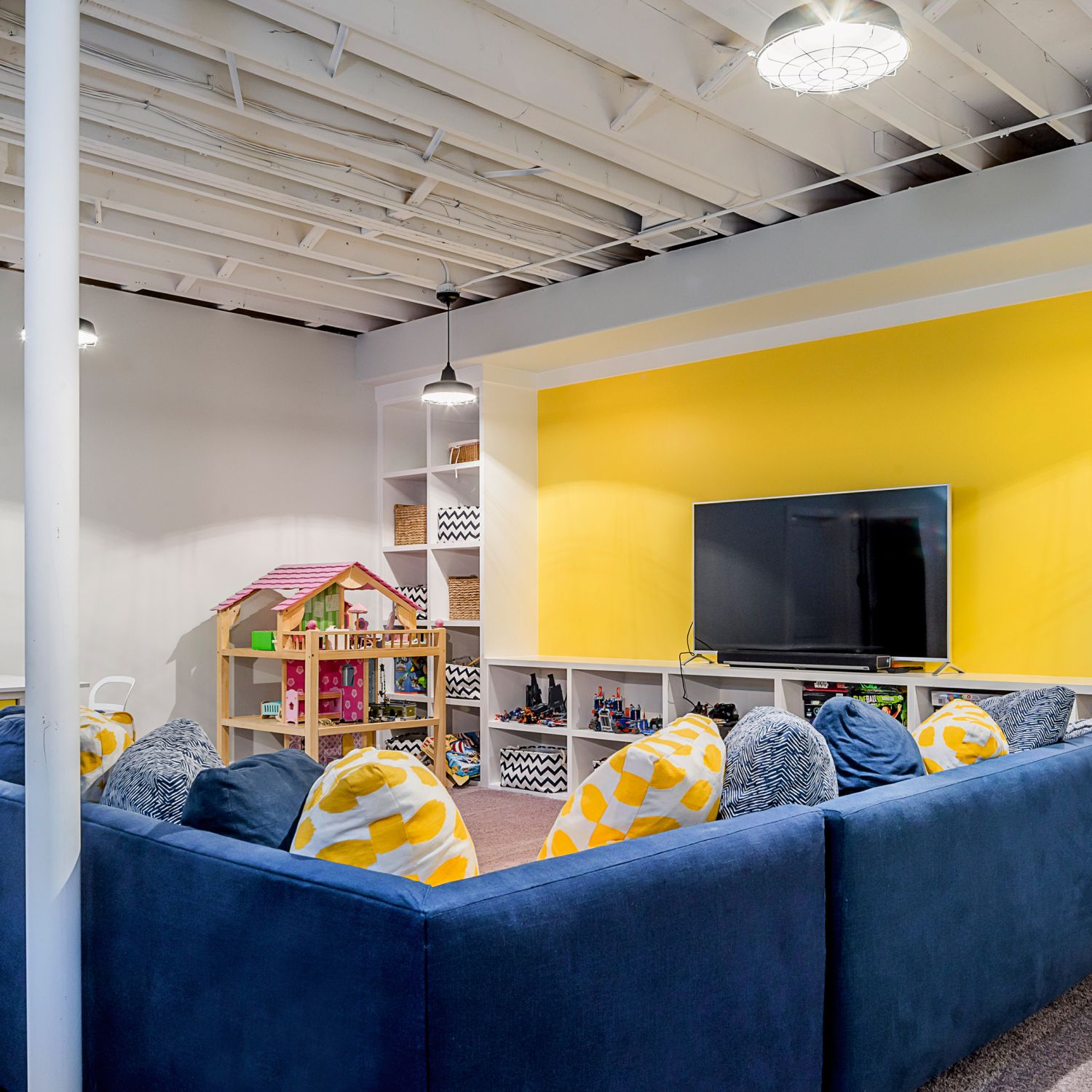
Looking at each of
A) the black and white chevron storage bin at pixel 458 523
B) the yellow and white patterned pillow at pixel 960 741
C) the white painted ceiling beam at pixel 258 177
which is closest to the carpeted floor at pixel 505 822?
the black and white chevron storage bin at pixel 458 523

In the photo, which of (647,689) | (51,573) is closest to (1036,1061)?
(51,573)

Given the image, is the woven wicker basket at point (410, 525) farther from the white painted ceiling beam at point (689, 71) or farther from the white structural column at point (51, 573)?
the white structural column at point (51, 573)

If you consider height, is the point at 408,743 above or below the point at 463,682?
below

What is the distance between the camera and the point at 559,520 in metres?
6.38

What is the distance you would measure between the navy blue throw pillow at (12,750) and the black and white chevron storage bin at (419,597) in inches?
147

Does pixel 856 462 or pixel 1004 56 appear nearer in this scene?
pixel 1004 56

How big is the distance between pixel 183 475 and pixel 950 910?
4.89 metres

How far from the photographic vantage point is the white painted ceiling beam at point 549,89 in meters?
3.26

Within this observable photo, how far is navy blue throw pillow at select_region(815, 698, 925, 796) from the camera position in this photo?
2.32m

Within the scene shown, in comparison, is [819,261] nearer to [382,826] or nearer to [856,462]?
[856,462]

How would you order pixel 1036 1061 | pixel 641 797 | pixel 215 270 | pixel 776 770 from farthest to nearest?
pixel 215 270 → pixel 1036 1061 → pixel 776 770 → pixel 641 797

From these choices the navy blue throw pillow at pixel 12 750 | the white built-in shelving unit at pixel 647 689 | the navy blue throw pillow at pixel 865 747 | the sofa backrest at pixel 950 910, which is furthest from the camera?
the white built-in shelving unit at pixel 647 689

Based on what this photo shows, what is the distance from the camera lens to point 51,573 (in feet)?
6.19

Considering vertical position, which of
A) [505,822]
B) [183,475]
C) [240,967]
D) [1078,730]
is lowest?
[505,822]
